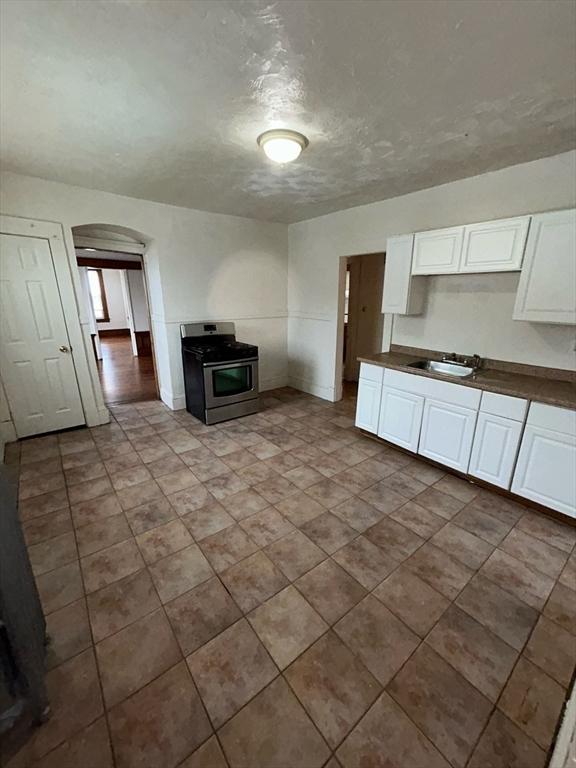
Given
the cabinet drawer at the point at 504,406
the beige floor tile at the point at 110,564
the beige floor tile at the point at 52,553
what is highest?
the cabinet drawer at the point at 504,406

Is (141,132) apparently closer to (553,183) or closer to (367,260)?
(553,183)

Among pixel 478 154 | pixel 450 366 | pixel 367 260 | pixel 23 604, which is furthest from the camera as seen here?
pixel 367 260

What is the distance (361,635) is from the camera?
1.51m

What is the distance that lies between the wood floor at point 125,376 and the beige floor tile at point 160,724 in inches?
153

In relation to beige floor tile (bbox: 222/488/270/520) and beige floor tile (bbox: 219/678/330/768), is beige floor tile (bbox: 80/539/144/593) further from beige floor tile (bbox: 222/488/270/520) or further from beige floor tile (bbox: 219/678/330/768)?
beige floor tile (bbox: 219/678/330/768)

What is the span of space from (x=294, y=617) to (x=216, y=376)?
104 inches

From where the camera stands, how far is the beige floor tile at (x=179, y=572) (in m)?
1.74

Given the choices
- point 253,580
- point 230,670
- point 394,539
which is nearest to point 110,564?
point 253,580

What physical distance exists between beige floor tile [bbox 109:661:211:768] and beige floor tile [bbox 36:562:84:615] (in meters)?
0.68

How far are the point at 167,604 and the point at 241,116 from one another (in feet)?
9.19

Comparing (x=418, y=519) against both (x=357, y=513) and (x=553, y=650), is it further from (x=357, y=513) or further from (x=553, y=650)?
(x=553, y=650)

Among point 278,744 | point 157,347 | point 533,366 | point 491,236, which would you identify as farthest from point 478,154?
point 157,347

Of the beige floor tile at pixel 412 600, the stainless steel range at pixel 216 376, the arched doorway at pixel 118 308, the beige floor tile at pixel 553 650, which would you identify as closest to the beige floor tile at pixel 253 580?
the beige floor tile at pixel 412 600

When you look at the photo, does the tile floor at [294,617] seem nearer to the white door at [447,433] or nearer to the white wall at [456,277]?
the white door at [447,433]
